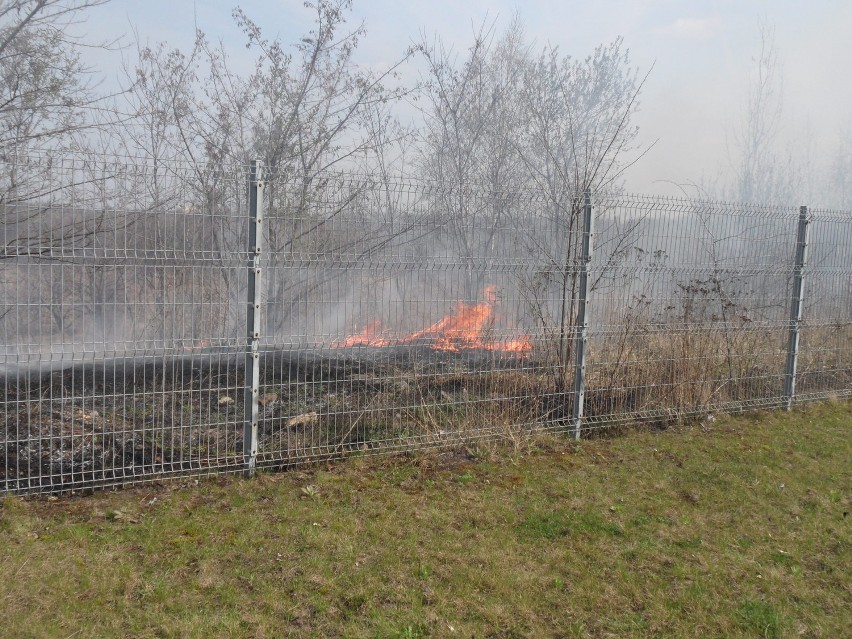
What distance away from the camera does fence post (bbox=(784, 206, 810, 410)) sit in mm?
7543

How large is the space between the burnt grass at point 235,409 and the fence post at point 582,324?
0.70ft

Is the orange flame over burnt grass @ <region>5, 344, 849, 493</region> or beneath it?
over

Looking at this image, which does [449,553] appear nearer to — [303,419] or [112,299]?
[303,419]

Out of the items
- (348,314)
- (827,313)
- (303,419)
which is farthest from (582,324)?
(827,313)

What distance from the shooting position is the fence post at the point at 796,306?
297 inches

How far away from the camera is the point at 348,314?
17.1 feet

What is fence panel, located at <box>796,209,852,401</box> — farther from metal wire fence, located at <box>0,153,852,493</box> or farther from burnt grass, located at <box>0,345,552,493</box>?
burnt grass, located at <box>0,345,552,493</box>

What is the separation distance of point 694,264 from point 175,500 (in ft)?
18.4

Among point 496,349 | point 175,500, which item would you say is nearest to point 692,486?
point 496,349

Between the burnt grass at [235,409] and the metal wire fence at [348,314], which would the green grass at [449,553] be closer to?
the burnt grass at [235,409]

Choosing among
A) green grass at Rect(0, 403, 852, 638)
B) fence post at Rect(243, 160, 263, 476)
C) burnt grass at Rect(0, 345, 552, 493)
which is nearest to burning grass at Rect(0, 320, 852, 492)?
burnt grass at Rect(0, 345, 552, 493)

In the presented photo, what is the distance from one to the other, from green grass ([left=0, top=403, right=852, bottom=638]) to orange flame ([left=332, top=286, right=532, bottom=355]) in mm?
1023

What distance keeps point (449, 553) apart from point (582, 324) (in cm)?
302

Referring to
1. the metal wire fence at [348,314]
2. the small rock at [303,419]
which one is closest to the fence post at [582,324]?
the metal wire fence at [348,314]
